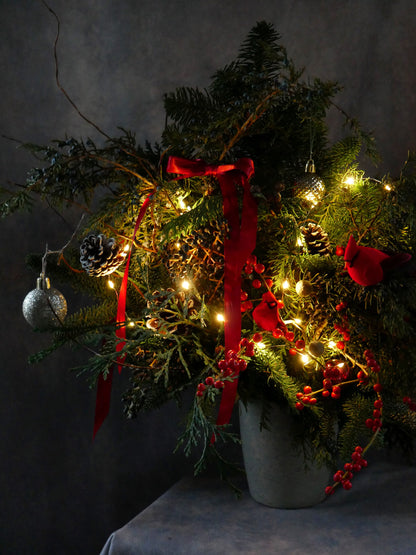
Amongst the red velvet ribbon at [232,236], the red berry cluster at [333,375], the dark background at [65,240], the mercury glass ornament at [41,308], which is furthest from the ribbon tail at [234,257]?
the dark background at [65,240]

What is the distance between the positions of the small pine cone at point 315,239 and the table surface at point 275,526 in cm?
37

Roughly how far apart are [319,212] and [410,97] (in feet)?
1.47

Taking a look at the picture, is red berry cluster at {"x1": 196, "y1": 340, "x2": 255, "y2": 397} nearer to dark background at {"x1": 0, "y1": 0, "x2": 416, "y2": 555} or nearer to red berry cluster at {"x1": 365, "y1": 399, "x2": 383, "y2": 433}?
red berry cluster at {"x1": 365, "y1": 399, "x2": 383, "y2": 433}

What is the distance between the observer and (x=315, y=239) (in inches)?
27.5

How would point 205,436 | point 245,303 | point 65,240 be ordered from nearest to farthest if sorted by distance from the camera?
point 205,436, point 245,303, point 65,240

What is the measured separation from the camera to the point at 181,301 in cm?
71

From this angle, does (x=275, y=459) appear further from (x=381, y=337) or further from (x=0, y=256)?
(x=0, y=256)

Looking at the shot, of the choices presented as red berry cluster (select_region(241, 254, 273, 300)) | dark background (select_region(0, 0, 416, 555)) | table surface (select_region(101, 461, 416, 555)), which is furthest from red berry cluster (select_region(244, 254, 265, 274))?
dark background (select_region(0, 0, 416, 555))

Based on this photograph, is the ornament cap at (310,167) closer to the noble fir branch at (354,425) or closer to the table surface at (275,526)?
the noble fir branch at (354,425)

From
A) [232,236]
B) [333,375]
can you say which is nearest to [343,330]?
[333,375]

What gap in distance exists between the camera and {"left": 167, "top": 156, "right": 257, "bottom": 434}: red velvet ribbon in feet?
2.09

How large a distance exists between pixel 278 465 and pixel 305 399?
0.15m

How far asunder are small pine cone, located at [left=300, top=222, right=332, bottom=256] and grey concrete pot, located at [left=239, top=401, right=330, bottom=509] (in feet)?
0.70

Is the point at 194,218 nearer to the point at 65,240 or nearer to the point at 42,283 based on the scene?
the point at 42,283
